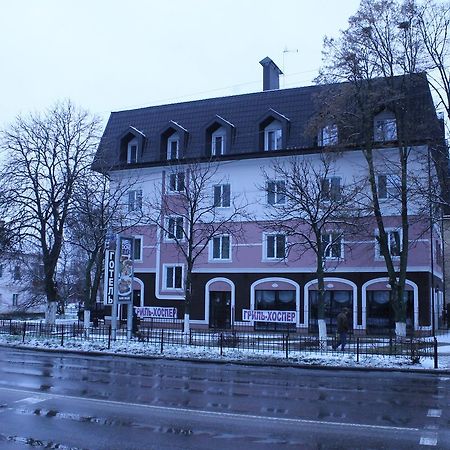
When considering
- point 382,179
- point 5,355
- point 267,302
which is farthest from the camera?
point 267,302

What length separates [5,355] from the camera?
70.5ft

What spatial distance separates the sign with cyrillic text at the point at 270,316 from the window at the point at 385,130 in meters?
10.8

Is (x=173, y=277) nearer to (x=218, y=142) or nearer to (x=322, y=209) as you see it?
(x=218, y=142)

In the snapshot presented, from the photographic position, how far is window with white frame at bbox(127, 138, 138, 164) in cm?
4072

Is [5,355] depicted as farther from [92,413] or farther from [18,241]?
[92,413]

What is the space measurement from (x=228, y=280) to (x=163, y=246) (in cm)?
542

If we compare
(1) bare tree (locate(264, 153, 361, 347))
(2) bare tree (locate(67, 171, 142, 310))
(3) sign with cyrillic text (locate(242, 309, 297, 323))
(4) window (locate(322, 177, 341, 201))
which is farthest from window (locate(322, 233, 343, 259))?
(2) bare tree (locate(67, 171, 142, 310))

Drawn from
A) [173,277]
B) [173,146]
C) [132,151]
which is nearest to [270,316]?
[173,277]

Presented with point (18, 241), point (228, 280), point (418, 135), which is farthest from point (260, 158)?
point (18, 241)

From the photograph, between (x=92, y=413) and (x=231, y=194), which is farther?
(x=231, y=194)

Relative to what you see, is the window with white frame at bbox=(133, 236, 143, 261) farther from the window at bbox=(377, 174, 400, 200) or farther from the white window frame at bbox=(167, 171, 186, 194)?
the window at bbox=(377, 174, 400, 200)

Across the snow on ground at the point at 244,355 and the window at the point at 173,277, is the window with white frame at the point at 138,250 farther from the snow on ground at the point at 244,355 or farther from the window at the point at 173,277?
the snow on ground at the point at 244,355

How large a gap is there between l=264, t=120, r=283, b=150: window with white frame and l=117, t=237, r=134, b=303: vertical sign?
44.7 ft

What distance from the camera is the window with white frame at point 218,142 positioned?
124ft
